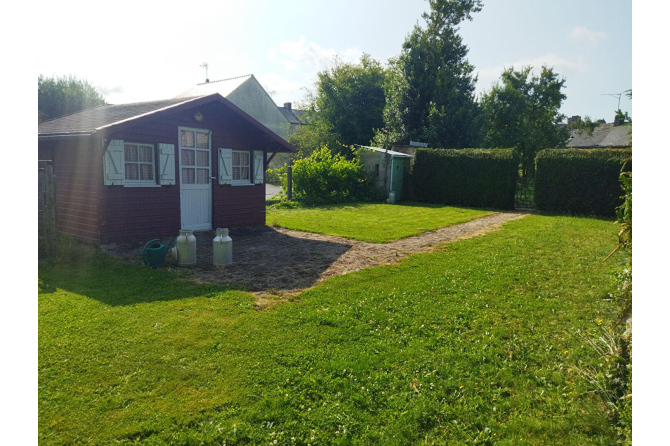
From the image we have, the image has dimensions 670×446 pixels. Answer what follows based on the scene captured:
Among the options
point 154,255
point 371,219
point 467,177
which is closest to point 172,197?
point 154,255

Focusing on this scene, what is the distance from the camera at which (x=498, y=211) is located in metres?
18.4

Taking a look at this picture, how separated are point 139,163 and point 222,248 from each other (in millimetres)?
3326

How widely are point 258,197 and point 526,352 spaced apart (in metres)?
9.23

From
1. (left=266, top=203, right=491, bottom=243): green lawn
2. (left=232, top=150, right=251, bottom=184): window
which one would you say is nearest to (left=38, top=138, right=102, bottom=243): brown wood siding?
(left=232, top=150, right=251, bottom=184): window

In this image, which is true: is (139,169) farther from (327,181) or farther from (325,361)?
(327,181)

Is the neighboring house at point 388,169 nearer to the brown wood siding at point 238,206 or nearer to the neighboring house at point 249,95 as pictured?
the brown wood siding at point 238,206

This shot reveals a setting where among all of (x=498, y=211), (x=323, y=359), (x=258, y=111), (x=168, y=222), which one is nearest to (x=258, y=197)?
(x=168, y=222)

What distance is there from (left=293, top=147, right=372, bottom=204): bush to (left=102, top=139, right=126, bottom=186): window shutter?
11362 mm

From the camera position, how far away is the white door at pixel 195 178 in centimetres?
1048

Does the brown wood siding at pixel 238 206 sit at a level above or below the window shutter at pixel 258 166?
below

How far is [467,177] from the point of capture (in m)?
19.9

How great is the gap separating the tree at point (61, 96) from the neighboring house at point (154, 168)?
91.2ft

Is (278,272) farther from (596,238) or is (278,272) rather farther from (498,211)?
(498,211)

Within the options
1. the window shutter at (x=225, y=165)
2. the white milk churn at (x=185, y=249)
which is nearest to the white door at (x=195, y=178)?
the window shutter at (x=225, y=165)
